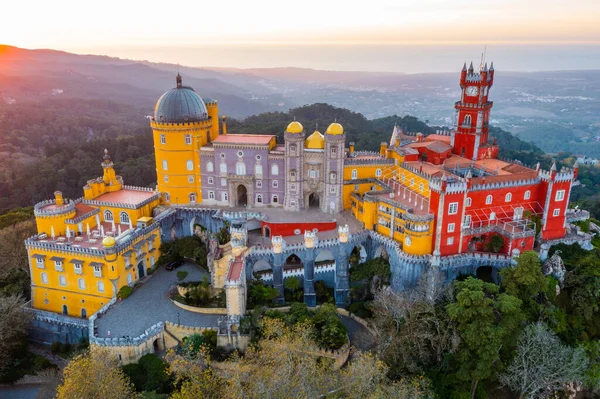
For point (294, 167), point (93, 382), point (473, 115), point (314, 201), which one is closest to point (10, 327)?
point (93, 382)

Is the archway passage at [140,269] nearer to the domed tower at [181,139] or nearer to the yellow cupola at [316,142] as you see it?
the domed tower at [181,139]

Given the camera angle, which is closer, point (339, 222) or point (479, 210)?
point (479, 210)

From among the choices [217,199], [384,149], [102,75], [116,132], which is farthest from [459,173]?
[102,75]

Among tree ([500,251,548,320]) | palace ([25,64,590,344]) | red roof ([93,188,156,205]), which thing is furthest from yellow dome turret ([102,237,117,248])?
tree ([500,251,548,320])

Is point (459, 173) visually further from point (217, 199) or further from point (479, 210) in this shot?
point (217, 199)

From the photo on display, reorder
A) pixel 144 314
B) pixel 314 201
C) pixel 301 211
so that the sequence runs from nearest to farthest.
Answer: pixel 144 314 → pixel 301 211 → pixel 314 201

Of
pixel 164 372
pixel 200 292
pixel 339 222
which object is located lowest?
pixel 164 372

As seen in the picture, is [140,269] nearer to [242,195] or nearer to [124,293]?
[124,293]

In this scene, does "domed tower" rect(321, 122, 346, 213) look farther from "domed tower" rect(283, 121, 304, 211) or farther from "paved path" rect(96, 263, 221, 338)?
"paved path" rect(96, 263, 221, 338)
